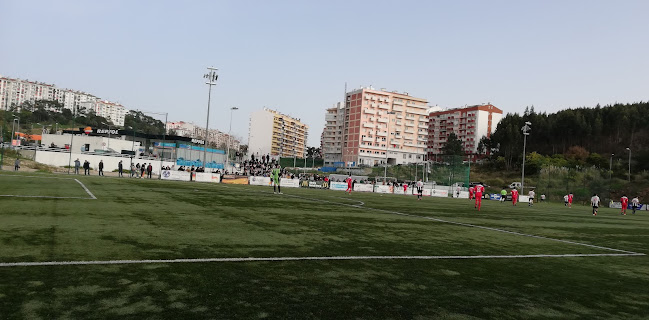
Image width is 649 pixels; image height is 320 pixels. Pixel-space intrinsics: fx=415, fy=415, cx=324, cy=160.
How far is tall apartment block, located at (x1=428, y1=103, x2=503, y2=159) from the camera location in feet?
449

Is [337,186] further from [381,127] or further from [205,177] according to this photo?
[381,127]

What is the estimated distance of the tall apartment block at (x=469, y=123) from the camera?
449 ft

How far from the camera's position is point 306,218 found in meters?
13.6

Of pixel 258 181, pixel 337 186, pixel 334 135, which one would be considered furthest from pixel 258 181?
pixel 334 135

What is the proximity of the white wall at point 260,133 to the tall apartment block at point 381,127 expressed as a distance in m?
53.2

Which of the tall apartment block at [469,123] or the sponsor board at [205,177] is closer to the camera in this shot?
the sponsor board at [205,177]

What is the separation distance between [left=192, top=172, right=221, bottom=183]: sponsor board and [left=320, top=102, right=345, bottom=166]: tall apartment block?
8324 cm

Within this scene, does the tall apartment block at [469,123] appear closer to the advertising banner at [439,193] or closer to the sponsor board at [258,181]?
the advertising banner at [439,193]

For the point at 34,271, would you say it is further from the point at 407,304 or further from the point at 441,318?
the point at 441,318

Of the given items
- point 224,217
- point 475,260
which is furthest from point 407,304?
point 224,217

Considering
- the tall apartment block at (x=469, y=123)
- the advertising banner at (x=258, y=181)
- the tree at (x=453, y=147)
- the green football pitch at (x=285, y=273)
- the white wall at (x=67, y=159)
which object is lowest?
the green football pitch at (x=285, y=273)

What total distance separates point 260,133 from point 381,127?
68429 millimetres

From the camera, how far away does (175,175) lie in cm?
4381

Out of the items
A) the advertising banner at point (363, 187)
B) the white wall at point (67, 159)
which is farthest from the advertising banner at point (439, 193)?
the white wall at point (67, 159)
